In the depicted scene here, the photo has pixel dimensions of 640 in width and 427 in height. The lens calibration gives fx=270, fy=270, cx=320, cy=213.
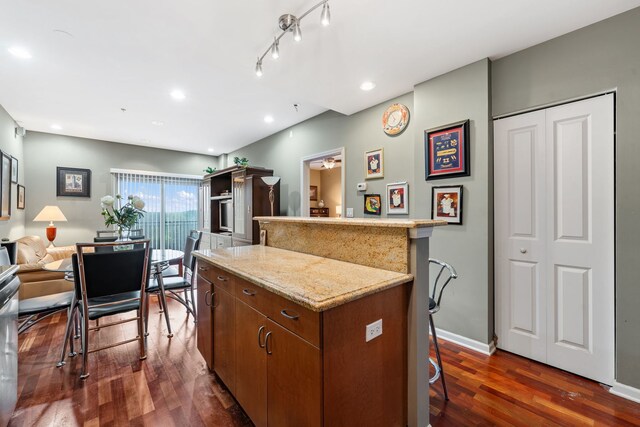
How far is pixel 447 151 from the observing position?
2.54 m

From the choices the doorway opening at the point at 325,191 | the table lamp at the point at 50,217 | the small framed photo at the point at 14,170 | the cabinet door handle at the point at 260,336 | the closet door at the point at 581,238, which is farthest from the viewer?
the doorway opening at the point at 325,191

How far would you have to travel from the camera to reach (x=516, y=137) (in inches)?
89.4

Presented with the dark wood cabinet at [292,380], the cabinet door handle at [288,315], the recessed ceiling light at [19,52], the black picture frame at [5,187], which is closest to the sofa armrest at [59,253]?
the black picture frame at [5,187]

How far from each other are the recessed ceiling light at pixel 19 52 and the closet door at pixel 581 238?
4386 mm

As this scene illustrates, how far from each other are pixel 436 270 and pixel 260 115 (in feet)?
10.4

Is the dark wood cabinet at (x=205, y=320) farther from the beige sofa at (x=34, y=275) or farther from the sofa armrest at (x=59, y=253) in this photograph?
the sofa armrest at (x=59, y=253)

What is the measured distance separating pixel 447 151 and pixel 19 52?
12.8ft

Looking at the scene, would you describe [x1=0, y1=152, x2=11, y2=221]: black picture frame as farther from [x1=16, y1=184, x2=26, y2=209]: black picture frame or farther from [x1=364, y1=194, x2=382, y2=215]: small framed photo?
[x1=364, y1=194, x2=382, y2=215]: small framed photo

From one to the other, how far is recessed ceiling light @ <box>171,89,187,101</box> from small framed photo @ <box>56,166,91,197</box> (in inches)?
132

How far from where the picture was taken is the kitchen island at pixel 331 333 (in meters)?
1.09

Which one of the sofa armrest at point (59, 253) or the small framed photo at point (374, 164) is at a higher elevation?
the small framed photo at point (374, 164)

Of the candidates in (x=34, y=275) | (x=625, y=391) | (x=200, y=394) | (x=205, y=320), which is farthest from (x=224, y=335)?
(x=34, y=275)

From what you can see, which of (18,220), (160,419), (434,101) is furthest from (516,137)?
(18,220)

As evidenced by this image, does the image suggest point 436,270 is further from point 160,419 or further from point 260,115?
point 260,115
